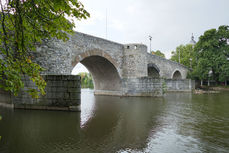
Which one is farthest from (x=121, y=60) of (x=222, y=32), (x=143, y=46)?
(x=222, y=32)

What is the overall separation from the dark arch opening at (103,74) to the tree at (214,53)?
18.8 meters

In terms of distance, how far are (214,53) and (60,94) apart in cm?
2938

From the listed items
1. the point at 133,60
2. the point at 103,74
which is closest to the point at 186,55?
the point at 133,60

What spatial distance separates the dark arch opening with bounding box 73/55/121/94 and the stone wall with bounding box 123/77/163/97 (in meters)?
1.05

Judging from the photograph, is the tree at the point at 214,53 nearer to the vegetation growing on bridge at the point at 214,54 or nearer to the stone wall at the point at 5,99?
the vegetation growing on bridge at the point at 214,54

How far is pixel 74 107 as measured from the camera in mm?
7910

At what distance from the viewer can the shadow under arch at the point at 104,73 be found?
16.1 m

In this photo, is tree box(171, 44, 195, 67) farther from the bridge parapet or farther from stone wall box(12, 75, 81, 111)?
stone wall box(12, 75, 81, 111)

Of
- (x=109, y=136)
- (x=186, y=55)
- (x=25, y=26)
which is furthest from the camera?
(x=186, y=55)

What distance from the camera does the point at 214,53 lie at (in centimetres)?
2877

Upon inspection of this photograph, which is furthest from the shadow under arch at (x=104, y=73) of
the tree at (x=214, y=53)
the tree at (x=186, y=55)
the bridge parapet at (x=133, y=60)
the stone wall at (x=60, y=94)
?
the tree at (x=186, y=55)

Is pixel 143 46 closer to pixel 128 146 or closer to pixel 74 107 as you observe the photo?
pixel 74 107

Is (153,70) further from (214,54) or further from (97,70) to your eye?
(214,54)

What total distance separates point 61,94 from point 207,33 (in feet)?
99.0
